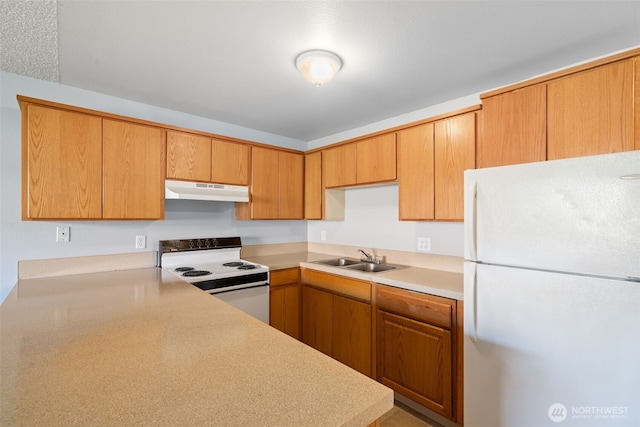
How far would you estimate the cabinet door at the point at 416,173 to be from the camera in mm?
2160

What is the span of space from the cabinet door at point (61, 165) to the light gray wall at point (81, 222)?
0.87 ft

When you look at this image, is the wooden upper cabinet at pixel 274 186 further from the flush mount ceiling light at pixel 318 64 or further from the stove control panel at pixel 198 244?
the flush mount ceiling light at pixel 318 64

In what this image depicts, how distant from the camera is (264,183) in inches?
113

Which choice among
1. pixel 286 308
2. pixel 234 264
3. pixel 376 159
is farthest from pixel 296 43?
pixel 286 308

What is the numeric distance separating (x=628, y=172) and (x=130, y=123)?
2.83m

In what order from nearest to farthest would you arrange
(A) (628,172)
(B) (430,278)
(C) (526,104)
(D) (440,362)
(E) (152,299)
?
(A) (628,172) < (E) (152,299) < (C) (526,104) < (D) (440,362) < (B) (430,278)

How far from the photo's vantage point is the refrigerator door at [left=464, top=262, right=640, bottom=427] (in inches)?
44.1

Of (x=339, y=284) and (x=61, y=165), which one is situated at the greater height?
(x=61, y=165)

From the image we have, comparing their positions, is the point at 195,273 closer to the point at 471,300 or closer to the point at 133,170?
the point at 133,170

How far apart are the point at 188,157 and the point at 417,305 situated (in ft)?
6.95

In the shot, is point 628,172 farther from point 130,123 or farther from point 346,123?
point 130,123

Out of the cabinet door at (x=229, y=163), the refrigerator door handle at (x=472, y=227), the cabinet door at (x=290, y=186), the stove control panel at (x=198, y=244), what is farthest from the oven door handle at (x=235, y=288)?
the refrigerator door handle at (x=472, y=227)

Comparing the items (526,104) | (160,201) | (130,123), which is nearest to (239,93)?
(130,123)

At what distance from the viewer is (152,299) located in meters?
1.47
